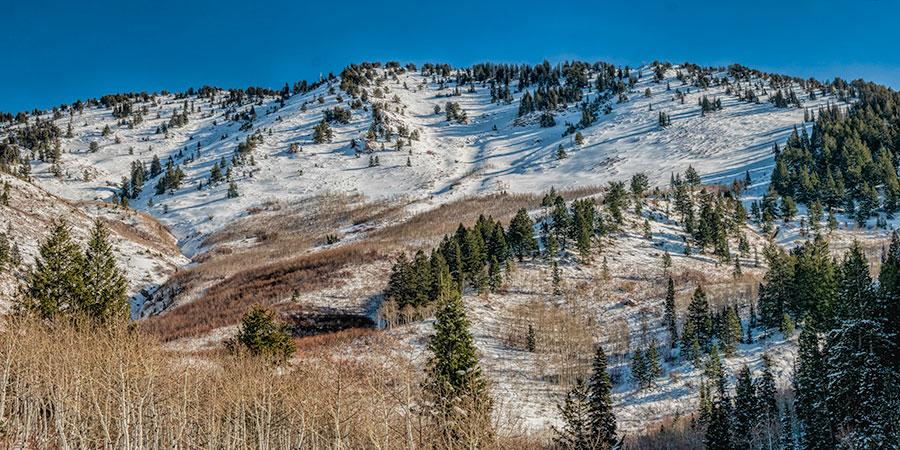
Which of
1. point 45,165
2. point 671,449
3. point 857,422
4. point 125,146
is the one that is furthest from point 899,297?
point 125,146

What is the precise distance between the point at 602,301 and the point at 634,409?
71.6 feet

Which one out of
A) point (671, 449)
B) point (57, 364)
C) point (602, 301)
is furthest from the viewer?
point (602, 301)

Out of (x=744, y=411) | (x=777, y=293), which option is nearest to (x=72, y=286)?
(x=744, y=411)

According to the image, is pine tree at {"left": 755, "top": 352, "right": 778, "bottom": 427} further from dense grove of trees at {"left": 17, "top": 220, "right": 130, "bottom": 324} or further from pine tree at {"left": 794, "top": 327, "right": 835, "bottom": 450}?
dense grove of trees at {"left": 17, "top": 220, "right": 130, "bottom": 324}

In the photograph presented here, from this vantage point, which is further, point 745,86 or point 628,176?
point 745,86

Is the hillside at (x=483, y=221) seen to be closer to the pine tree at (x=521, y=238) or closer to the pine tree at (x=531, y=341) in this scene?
the pine tree at (x=531, y=341)

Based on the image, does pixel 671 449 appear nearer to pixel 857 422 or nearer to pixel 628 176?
pixel 857 422

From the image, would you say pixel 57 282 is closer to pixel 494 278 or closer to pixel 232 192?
pixel 494 278

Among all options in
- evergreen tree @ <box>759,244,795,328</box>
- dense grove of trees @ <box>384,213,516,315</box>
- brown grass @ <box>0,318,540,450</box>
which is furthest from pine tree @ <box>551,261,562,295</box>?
brown grass @ <box>0,318,540,450</box>

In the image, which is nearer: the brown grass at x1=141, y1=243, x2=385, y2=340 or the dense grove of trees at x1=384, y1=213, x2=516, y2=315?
the brown grass at x1=141, y1=243, x2=385, y2=340

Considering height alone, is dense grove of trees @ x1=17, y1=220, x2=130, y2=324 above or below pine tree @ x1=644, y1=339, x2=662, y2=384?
above

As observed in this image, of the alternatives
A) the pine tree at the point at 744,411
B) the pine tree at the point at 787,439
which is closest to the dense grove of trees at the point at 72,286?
the pine tree at the point at 744,411

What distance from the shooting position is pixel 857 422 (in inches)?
1121

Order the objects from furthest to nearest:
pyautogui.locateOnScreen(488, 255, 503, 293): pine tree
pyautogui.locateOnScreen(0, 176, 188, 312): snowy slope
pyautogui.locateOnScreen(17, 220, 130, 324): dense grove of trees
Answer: pyautogui.locateOnScreen(0, 176, 188, 312): snowy slope < pyautogui.locateOnScreen(488, 255, 503, 293): pine tree < pyautogui.locateOnScreen(17, 220, 130, 324): dense grove of trees
